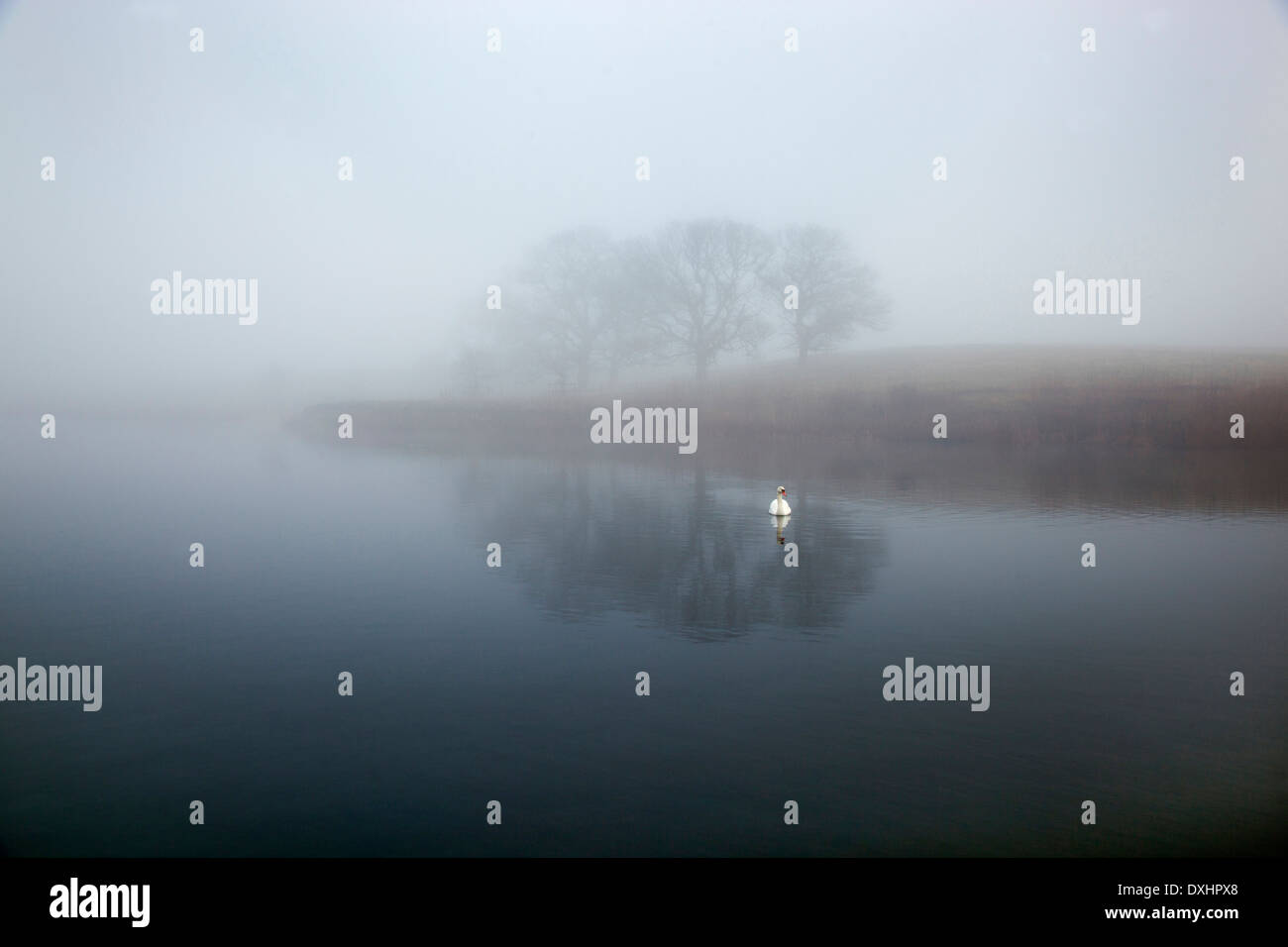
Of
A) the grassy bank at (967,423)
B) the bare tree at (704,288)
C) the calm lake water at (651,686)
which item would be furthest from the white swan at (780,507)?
the bare tree at (704,288)

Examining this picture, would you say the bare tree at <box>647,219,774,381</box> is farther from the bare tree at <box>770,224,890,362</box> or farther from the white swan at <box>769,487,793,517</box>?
the white swan at <box>769,487,793,517</box>

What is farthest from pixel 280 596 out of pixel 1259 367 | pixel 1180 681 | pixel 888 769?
pixel 1259 367

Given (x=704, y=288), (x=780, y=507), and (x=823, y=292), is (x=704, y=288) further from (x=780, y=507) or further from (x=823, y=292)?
(x=780, y=507)

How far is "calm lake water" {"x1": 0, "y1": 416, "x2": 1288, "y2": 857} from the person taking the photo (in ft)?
37.1

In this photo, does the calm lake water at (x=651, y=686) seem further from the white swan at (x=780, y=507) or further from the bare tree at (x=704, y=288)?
the bare tree at (x=704, y=288)

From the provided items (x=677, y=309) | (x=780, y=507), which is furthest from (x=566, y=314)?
(x=780, y=507)

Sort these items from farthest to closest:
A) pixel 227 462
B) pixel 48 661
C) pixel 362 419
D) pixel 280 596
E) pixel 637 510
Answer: pixel 362 419 < pixel 227 462 < pixel 637 510 < pixel 280 596 < pixel 48 661

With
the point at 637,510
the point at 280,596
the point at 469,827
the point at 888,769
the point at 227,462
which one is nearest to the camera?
the point at 469,827

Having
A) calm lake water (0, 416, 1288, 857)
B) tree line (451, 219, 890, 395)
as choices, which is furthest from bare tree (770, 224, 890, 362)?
calm lake water (0, 416, 1288, 857)

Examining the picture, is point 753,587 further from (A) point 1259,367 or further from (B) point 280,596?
(A) point 1259,367

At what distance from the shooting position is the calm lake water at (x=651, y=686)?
11297 mm
